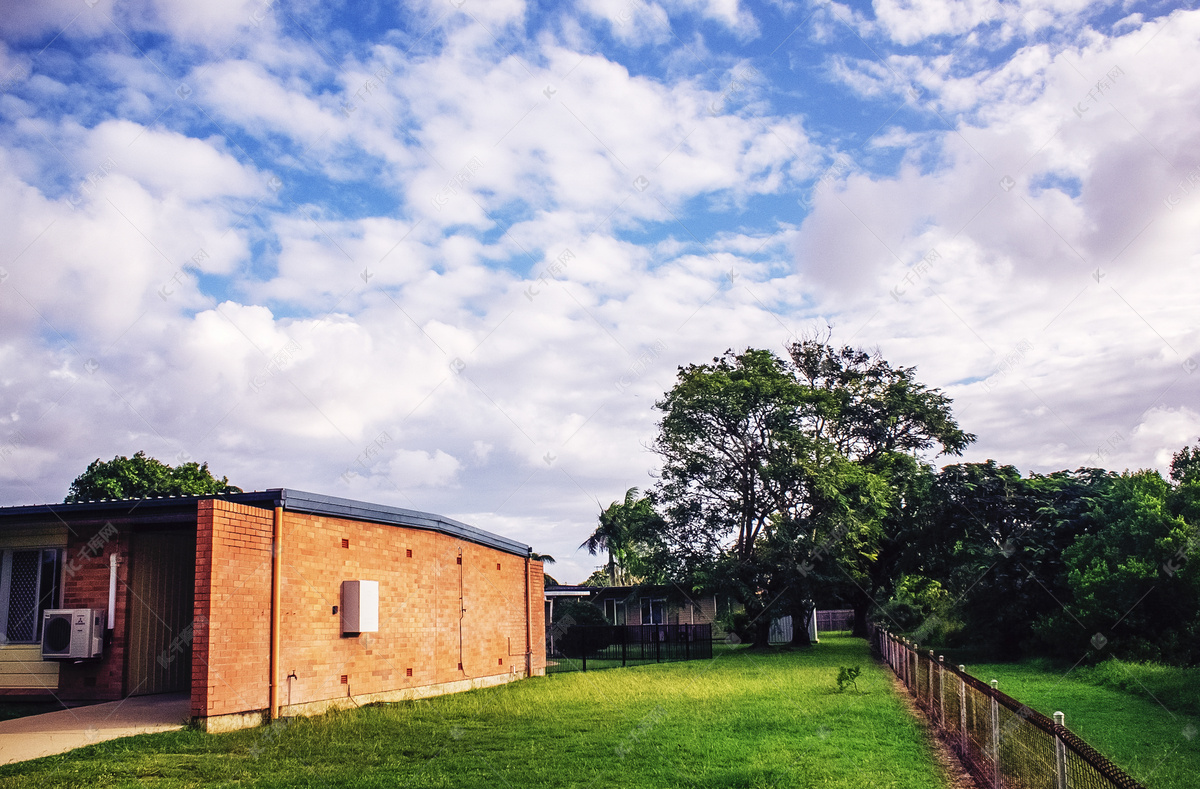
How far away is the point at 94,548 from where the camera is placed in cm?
1419

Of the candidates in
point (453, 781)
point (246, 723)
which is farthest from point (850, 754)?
point (246, 723)

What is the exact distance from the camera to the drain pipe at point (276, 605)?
12.7 meters

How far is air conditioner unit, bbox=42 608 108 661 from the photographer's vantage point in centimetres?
1325

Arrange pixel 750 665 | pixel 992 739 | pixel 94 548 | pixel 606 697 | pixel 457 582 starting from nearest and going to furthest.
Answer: pixel 992 739, pixel 94 548, pixel 606 697, pixel 457 582, pixel 750 665

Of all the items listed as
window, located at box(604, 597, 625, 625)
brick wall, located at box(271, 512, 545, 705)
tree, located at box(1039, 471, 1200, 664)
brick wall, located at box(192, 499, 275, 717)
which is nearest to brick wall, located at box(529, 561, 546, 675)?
brick wall, located at box(271, 512, 545, 705)

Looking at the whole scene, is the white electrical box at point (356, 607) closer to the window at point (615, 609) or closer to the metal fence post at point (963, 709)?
the metal fence post at point (963, 709)

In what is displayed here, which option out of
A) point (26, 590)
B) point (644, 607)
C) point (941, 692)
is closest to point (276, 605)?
point (26, 590)

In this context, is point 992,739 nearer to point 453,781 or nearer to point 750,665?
point 453,781

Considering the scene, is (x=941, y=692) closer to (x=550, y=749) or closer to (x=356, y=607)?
(x=550, y=749)

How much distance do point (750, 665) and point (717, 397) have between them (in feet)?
39.7

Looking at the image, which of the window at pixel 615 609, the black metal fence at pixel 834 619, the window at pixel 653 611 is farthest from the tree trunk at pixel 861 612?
the black metal fence at pixel 834 619

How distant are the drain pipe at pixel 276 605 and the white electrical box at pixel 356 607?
1.70 meters

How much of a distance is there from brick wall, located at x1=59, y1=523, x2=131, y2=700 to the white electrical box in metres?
3.49

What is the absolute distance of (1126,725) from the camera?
1248 centimetres
